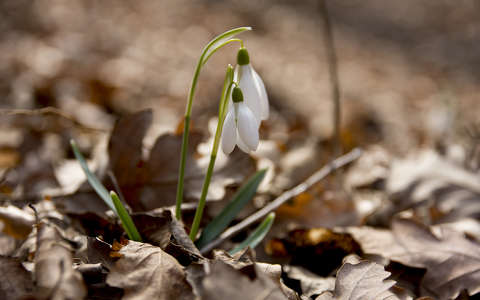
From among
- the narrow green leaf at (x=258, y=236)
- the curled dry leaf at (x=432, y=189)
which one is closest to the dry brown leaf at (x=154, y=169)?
the narrow green leaf at (x=258, y=236)

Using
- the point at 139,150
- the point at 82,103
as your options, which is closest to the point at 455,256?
the point at 139,150

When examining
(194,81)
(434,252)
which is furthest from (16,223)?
(434,252)

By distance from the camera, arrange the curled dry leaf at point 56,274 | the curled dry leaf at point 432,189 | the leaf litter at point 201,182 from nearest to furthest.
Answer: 1. the curled dry leaf at point 56,274
2. the leaf litter at point 201,182
3. the curled dry leaf at point 432,189

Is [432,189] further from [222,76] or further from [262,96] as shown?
[222,76]

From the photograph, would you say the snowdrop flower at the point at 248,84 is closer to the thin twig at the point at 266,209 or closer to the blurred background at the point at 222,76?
the thin twig at the point at 266,209

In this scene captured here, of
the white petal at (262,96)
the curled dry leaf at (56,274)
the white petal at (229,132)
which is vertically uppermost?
the white petal at (262,96)

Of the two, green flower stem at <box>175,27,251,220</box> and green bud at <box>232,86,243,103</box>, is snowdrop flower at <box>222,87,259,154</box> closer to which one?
green bud at <box>232,86,243,103</box>
